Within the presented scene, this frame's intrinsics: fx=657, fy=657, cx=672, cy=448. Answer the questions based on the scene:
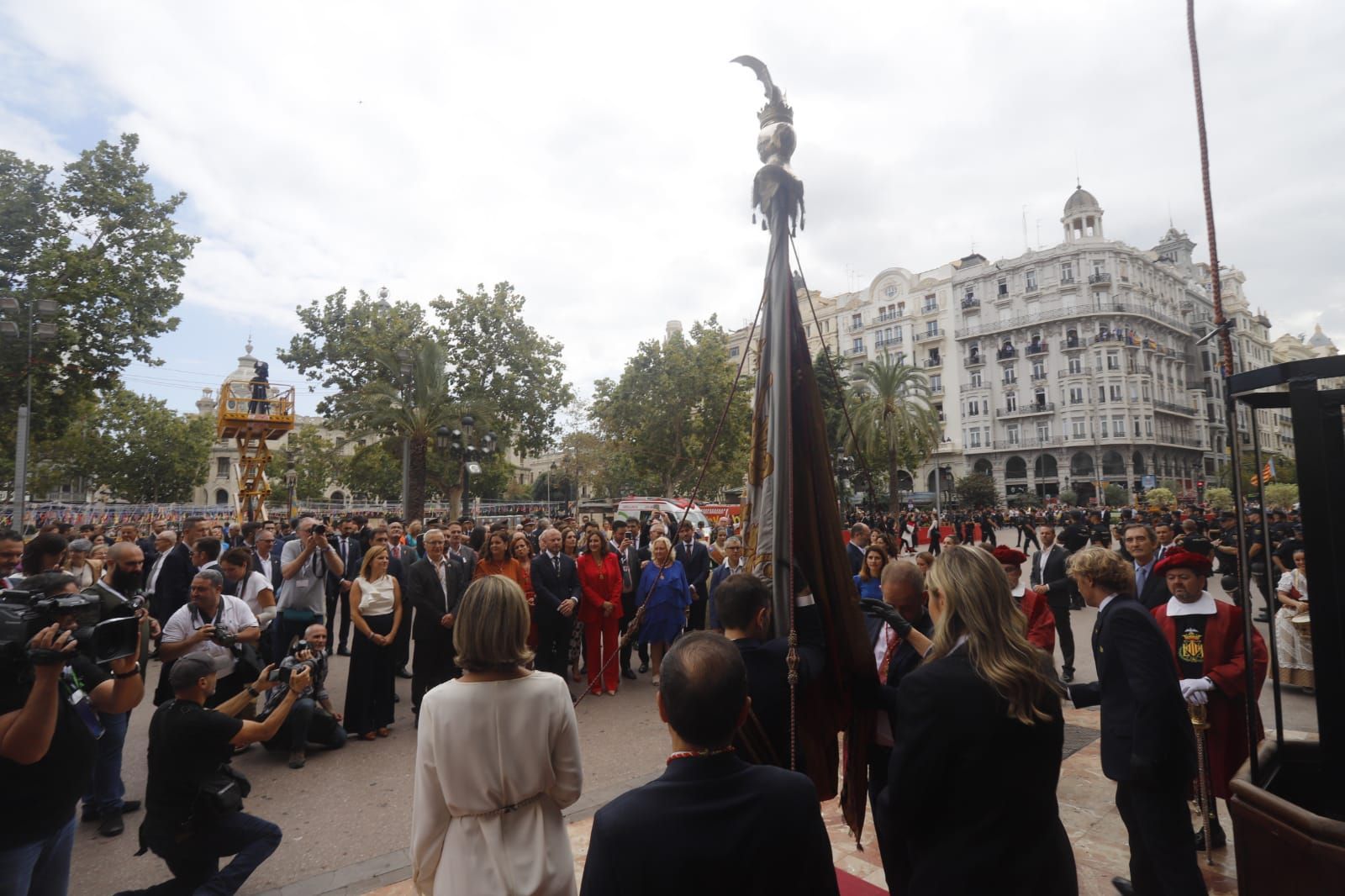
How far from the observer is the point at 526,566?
7.84 m

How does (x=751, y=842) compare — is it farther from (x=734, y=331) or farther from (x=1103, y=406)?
(x=734, y=331)

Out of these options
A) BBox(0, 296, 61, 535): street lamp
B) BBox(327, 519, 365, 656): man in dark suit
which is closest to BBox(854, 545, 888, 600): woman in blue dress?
BBox(327, 519, 365, 656): man in dark suit

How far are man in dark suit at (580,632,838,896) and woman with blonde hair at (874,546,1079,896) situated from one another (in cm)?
64

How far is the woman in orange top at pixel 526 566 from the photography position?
24.5 feet

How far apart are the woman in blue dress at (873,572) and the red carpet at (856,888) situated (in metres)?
2.72

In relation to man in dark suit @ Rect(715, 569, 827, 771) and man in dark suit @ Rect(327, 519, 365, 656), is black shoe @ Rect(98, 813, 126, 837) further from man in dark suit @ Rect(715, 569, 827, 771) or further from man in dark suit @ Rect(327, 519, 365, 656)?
man in dark suit @ Rect(715, 569, 827, 771)

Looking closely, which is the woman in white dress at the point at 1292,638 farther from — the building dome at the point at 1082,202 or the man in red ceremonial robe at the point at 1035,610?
the building dome at the point at 1082,202

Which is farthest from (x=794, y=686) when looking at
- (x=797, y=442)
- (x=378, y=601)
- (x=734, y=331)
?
(x=734, y=331)

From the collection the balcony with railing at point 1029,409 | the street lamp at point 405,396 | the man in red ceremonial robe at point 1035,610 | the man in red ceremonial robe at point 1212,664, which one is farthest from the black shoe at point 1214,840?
the balcony with railing at point 1029,409

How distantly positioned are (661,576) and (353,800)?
3.98 metres

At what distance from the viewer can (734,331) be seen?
73.9 metres

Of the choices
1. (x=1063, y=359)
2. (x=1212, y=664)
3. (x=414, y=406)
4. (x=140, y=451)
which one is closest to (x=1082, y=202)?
(x=1063, y=359)

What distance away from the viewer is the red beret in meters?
3.97

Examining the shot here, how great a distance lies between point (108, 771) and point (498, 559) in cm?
349
